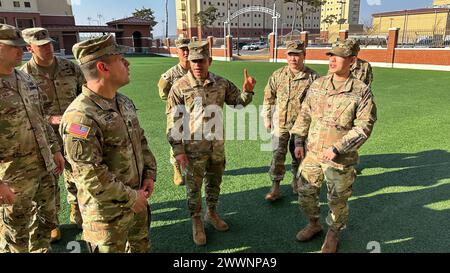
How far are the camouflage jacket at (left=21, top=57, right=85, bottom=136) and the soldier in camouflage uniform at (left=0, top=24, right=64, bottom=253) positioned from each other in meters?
0.65

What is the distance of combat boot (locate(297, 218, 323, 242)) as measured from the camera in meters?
3.56

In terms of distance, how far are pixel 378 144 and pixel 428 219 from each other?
3.00 m

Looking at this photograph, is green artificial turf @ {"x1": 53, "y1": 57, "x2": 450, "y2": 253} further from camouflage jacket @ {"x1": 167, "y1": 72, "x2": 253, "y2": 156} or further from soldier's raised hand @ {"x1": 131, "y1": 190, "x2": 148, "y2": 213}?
soldier's raised hand @ {"x1": 131, "y1": 190, "x2": 148, "y2": 213}

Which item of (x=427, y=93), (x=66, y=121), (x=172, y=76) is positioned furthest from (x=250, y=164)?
(x=427, y=93)

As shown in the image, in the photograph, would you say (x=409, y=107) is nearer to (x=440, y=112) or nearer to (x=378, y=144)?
(x=440, y=112)

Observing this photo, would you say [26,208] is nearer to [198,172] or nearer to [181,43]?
[198,172]

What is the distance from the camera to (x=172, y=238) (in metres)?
3.66

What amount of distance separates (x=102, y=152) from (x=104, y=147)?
1.6 inches

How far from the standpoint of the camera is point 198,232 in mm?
3594

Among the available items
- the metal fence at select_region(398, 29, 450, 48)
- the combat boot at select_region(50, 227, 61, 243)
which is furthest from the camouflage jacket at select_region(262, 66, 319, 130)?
the metal fence at select_region(398, 29, 450, 48)

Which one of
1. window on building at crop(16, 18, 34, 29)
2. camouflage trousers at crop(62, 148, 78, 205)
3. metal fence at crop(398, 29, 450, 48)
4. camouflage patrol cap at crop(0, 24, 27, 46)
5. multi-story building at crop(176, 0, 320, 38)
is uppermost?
multi-story building at crop(176, 0, 320, 38)

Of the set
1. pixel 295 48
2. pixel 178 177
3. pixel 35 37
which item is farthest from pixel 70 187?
pixel 295 48

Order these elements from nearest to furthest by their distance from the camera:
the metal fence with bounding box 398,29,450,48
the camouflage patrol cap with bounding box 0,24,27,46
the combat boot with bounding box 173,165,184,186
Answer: the camouflage patrol cap with bounding box 0,24,27,46 → the combat boot with bounding box 173,165,184,186 → the metal fence with bounding box 398,29,450,48

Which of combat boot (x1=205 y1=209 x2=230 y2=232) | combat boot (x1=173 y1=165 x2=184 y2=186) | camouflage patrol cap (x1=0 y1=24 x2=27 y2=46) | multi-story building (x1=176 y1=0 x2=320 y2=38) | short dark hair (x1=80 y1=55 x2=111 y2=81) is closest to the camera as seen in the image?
short dark hair (x1=80 y1=55 x2=111 y2=81)
